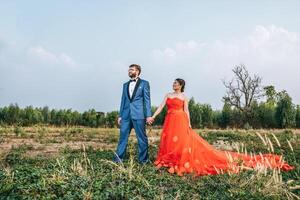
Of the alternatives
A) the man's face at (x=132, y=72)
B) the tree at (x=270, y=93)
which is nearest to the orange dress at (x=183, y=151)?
the man's face at (x=132, y=72)

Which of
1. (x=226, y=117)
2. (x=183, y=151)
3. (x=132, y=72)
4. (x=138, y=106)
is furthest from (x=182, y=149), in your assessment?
(x=226, y=117)

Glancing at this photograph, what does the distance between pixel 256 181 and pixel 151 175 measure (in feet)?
7.78

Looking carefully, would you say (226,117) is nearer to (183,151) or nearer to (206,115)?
(206,115)

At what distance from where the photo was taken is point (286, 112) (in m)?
40.2

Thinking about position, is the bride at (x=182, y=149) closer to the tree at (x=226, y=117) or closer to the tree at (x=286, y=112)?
the tree at (x=286, y=112)

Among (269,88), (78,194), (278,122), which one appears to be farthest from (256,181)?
(269,88)

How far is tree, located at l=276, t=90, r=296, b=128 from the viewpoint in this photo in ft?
132

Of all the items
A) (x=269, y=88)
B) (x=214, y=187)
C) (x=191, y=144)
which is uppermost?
(x=269, y=88)

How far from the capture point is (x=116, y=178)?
26.7ft

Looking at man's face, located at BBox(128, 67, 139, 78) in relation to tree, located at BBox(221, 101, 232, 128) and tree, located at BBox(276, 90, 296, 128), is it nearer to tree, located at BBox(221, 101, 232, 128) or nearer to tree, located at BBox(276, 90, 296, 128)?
tree, located at BBox(276, 90, 296, 128)

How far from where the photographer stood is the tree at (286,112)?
1582 inches

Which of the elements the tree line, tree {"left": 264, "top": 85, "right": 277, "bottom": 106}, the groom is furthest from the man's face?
tree {"left": 264, "top": 85, "right": 277, "bottom": 106}

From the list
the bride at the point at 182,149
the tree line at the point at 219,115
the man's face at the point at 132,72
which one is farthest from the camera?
the tree line at the point at 219,115

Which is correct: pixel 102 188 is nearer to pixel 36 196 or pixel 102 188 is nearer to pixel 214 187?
pixel 36 196
